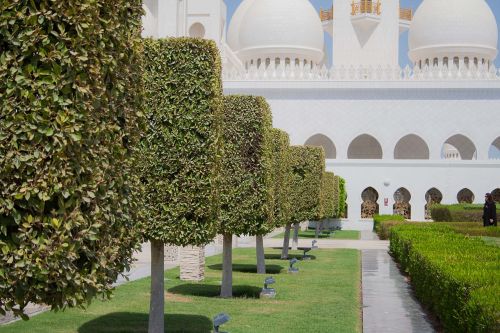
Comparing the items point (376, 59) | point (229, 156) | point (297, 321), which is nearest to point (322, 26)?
point (376, 59)

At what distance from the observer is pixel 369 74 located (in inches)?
1706

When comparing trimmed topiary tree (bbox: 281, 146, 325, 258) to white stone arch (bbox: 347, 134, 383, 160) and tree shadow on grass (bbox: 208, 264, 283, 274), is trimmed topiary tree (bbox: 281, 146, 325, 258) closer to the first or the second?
tree shadow on grass (bbox: 208, 264, 283, 274)

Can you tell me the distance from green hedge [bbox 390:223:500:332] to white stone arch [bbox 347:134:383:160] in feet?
114

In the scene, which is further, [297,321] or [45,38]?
[297,321]

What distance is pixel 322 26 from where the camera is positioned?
50438 mm

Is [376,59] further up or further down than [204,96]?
further up

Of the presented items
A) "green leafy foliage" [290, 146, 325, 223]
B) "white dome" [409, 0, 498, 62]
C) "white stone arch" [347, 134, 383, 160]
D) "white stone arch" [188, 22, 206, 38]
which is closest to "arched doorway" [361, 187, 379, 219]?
"white stone arch" [347, 134, 383, 160]

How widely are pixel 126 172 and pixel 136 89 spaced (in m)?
0.60

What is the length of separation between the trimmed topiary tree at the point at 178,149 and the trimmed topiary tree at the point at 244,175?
355 centimetres

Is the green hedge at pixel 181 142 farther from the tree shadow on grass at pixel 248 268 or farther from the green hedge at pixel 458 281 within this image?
the tree shadow on grass at pixel 248 268

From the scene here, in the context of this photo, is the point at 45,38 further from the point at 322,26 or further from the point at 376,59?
the point at 322,26

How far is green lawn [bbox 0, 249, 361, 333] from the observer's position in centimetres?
867

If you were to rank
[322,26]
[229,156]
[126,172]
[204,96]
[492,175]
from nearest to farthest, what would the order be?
[126,172], [204,96], [229,156], [492,175], [322,26]

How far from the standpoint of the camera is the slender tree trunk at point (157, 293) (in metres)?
7.70
